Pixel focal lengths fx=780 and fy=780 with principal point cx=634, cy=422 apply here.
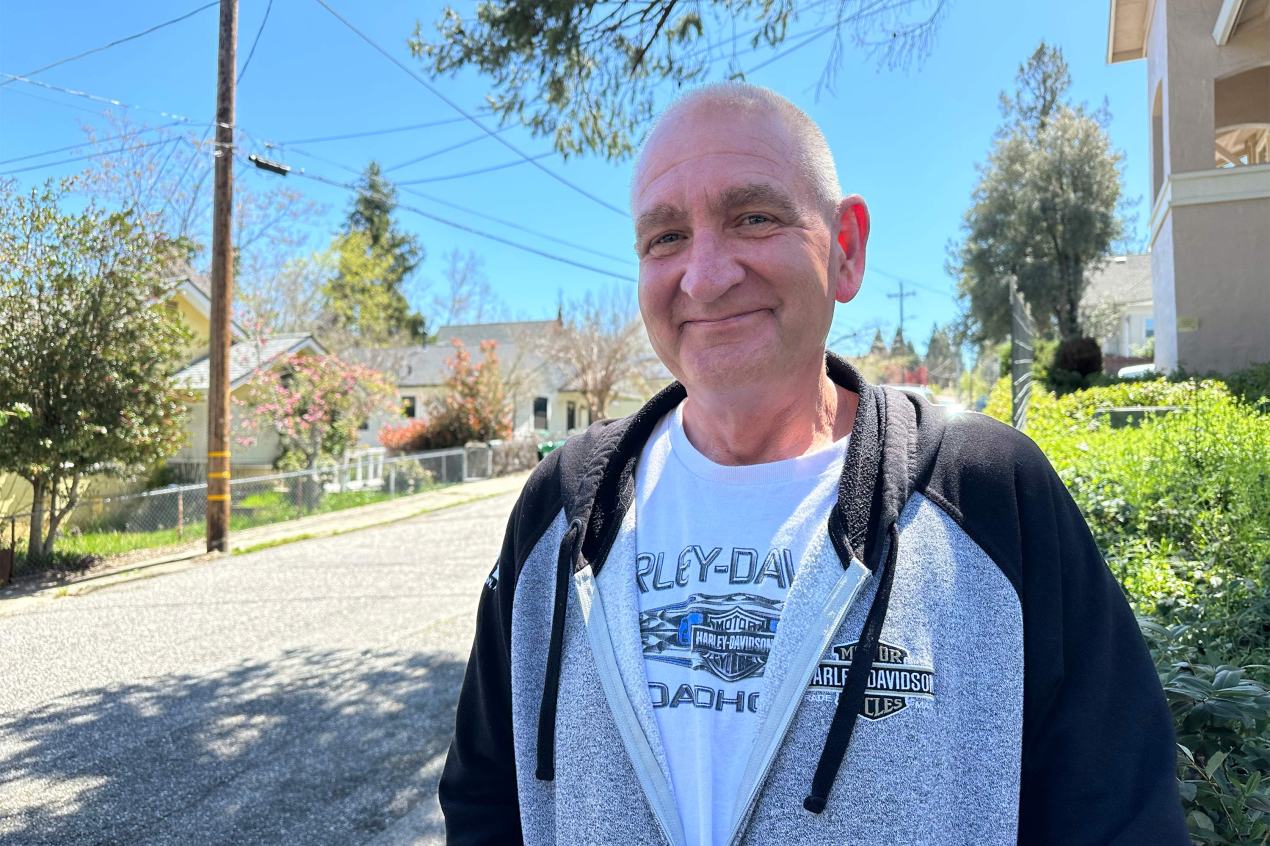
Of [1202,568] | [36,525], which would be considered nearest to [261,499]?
[36,525]

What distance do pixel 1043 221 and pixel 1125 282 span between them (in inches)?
A: 753

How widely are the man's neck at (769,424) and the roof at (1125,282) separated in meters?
39.5

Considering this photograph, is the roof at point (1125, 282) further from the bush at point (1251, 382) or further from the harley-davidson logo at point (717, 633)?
the harley-davidson logo at point (717, 633)

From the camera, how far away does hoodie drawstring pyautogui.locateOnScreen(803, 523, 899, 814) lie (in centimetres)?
109

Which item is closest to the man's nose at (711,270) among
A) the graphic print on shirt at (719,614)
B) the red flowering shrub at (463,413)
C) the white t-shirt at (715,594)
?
the white t-shirt at (715,594)

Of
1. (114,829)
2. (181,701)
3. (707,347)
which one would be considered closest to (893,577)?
(707,347)

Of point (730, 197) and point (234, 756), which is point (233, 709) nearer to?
point (234, 756)

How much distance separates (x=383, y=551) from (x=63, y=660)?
195 inches

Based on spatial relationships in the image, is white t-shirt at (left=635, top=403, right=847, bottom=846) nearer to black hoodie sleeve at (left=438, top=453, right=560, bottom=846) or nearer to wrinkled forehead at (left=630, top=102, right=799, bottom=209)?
black hoodie sleeve at (left=438, top=453, right=560, bottom=846)

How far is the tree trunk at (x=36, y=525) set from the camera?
9828 millimetres

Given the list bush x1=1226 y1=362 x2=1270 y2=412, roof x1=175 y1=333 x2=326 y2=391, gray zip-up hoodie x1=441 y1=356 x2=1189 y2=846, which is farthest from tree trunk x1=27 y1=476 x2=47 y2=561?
bush x1=1226 y1=362 x2=1270 y2=412

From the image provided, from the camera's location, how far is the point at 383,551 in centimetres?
1115

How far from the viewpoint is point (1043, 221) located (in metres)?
24.7

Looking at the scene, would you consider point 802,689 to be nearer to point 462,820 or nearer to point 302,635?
point 462,820
